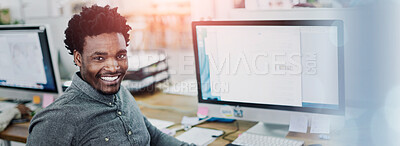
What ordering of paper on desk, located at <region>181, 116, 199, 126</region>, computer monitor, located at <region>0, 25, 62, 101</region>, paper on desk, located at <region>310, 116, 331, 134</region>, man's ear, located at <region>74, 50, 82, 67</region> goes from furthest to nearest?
computer monitor, located at <region>0, 25, 62, 101</region> < paper on desk, located at <region>181, 116, 199, 126</region> < paper on desk, located at <region>310, 116, 331, 134</region> < man's ear, located at <region>74, 50, 82, 67</region>

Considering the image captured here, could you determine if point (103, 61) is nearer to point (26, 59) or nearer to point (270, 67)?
point (270, 67)

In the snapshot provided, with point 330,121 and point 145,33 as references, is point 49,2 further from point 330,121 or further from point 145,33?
point 330,121

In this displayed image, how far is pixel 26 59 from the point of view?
1.78m

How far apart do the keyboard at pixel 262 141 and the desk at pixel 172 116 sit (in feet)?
0.16

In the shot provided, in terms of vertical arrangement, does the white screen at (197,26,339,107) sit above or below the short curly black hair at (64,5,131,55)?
below

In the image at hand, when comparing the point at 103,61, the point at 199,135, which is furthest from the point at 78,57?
the point at 199,135

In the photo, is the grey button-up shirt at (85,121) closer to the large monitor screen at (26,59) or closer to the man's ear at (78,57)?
the man's ear at (78,57)

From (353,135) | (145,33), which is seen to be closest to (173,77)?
(353,135)

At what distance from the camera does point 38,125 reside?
94cm

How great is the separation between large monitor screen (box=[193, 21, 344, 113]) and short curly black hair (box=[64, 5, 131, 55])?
422 millimetres

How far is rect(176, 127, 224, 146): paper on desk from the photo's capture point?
135cm

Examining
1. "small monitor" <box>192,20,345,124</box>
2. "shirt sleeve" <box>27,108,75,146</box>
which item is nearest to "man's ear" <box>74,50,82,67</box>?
"shirt sleeve" <box>27,108,75,146</box>

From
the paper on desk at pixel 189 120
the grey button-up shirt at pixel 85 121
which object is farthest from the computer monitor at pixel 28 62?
the grey button-up shirt at pixel 85 121

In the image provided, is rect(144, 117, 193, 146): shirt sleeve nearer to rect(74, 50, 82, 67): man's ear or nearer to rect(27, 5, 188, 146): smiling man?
rect(27, 5, 188, 146): smiling man
